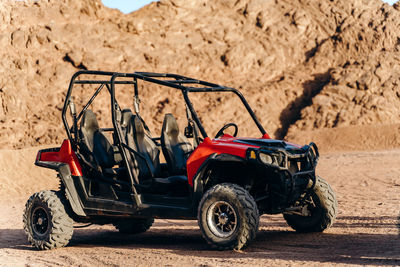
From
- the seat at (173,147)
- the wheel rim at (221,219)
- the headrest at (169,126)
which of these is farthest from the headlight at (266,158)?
the headrest at (169,126)

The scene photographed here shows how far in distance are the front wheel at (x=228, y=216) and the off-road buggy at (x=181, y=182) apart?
11 millimetres

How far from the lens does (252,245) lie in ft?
24.2

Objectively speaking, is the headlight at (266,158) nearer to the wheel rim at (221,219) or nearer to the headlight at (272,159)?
the headlight at (272,159)

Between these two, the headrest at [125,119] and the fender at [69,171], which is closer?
the headrest at [125,119]

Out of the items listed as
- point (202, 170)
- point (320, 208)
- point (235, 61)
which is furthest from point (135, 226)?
point (235, 61)

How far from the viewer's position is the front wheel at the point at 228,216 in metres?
6.72

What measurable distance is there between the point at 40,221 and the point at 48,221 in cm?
18

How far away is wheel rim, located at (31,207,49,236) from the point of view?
8.43 metres

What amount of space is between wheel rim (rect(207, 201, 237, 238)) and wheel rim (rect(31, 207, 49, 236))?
2.62 meters

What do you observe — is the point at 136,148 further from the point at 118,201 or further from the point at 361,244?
the point at 361,244

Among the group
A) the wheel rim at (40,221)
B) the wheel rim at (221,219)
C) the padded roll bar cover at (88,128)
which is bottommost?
the wheel rim at (40,221)

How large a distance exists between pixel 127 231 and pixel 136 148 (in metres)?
2.27

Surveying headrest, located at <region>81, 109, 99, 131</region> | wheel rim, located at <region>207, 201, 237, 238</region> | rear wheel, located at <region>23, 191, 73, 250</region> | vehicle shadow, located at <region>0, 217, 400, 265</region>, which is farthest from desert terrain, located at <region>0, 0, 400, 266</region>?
wheel rim, located at <region>207, 201, 237, 238</region>

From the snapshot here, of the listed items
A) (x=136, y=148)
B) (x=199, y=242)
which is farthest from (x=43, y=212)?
(x=199, y=242)
